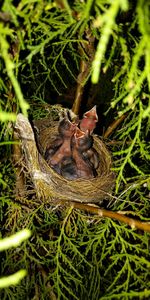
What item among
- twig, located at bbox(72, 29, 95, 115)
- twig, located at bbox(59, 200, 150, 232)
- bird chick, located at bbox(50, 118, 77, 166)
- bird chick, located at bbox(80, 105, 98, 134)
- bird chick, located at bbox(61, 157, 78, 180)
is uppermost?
twig, located at bbox(72, 29, 95, 115)

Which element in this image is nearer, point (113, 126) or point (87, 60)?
point (87, 60)

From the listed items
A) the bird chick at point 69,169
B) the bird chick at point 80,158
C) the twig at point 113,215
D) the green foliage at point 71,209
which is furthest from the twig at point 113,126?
the twig at point 113,215

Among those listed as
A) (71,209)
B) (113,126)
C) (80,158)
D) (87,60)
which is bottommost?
(71,209)

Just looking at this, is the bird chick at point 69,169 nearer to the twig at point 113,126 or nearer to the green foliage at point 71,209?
the green foliage at point 71,209

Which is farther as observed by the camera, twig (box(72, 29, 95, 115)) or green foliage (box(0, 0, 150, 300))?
twig (box(72, 29, 95, 115))

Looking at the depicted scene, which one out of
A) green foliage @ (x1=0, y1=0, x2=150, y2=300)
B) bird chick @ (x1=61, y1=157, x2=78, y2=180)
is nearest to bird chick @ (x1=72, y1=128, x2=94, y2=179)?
bird chick @ (x1=61, y1=157, x2=78, y2=180)

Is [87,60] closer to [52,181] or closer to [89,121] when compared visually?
[89,121]

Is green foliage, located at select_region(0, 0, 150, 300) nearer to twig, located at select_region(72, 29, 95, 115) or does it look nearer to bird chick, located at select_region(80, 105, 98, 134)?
twig, located at select_region(72, 29, 95, 115)

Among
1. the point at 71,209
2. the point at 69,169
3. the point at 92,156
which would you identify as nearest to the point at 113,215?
the point at 71,209

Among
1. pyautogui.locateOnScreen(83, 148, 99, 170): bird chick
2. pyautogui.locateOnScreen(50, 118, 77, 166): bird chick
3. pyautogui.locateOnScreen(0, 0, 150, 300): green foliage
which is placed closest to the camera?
pyautogui.locateOnScreen(0, 0, 150, 300): green foliage

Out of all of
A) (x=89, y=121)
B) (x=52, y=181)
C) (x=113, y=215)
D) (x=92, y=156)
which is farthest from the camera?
(x=92, y=156)
